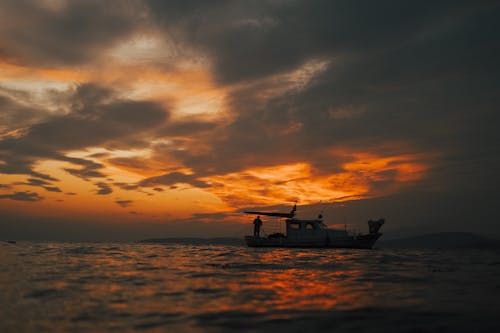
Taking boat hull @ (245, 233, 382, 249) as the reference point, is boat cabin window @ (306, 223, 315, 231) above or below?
above

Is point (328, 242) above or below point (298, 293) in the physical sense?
above

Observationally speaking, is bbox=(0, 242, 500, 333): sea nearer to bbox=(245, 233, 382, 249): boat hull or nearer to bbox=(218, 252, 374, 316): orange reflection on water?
bbox=(218, 252, 374, 316): orange reflection on water

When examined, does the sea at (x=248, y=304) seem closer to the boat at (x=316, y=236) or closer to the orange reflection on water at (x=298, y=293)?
the orange reflection on water at (x=298, y=293)

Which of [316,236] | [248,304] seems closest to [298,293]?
[248,304]

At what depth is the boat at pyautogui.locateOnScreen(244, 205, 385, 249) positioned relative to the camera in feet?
160

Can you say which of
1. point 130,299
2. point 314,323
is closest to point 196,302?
point 130,299

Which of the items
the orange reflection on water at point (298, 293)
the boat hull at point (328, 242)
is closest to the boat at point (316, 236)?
the boat hull at point (328, 242)

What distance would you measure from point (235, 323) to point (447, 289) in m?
8.23

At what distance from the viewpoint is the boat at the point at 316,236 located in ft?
160

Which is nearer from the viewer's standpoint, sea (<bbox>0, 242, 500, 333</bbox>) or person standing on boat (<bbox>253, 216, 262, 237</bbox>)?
sea (<bbox>0, 242, 500, 333</bbox>)

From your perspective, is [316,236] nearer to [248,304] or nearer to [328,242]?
[328,242]

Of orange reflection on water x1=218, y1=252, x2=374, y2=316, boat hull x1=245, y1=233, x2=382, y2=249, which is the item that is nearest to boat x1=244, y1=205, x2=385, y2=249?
boat hull x1=245, y1=233, x2=382, y2=249

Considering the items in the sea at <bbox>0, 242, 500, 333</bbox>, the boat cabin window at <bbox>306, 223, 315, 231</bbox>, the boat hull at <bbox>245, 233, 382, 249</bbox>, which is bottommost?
the sea at <bbox>0, 242, 500, 333</bbox>

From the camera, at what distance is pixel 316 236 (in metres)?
48.5
